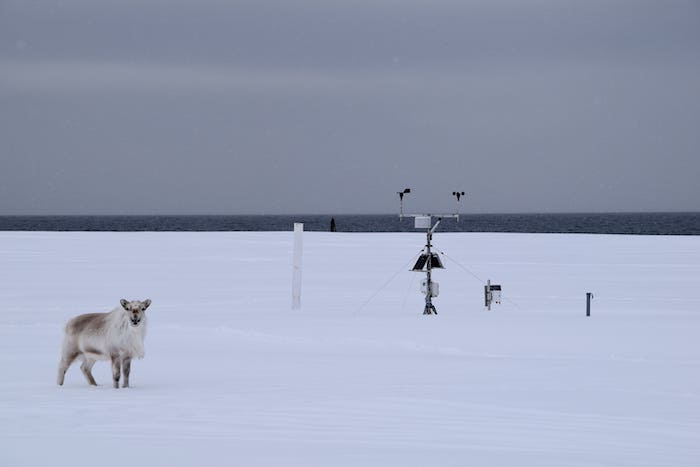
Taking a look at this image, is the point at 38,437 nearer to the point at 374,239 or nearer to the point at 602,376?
the point at 602,376

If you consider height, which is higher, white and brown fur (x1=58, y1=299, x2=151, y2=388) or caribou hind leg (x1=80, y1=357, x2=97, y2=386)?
white and brown fur (x1=58, y1=299, x2=151, y2=388)

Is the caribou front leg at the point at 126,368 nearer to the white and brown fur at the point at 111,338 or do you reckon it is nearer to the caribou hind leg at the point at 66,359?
the white and brown fur at the point at 111,338

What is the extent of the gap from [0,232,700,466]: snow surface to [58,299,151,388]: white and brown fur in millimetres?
349

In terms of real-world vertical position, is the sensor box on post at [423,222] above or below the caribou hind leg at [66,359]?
above

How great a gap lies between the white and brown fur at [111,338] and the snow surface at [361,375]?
35 centimetres

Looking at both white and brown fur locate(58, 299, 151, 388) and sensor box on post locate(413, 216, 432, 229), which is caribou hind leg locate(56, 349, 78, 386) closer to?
white and brown fur locate(58, 299, 151, 388)

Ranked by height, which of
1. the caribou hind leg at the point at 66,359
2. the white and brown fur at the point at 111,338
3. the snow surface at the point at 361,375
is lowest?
the snow surface at the point at 361,375

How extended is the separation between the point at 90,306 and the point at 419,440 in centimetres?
1418

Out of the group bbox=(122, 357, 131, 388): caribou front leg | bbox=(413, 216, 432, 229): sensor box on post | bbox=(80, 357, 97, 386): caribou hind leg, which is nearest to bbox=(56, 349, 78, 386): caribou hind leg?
bbox=(80, 357, 97, 386): caribou hind leg

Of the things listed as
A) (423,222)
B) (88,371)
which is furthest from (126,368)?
(423,222)

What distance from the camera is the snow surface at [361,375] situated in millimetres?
8023

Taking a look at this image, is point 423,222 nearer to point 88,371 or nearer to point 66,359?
point 88,371

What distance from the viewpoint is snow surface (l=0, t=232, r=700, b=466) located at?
8.02 meters

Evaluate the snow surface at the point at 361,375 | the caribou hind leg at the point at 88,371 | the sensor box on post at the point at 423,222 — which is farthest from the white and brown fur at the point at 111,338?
the sensor box on post at the point at 423,222
